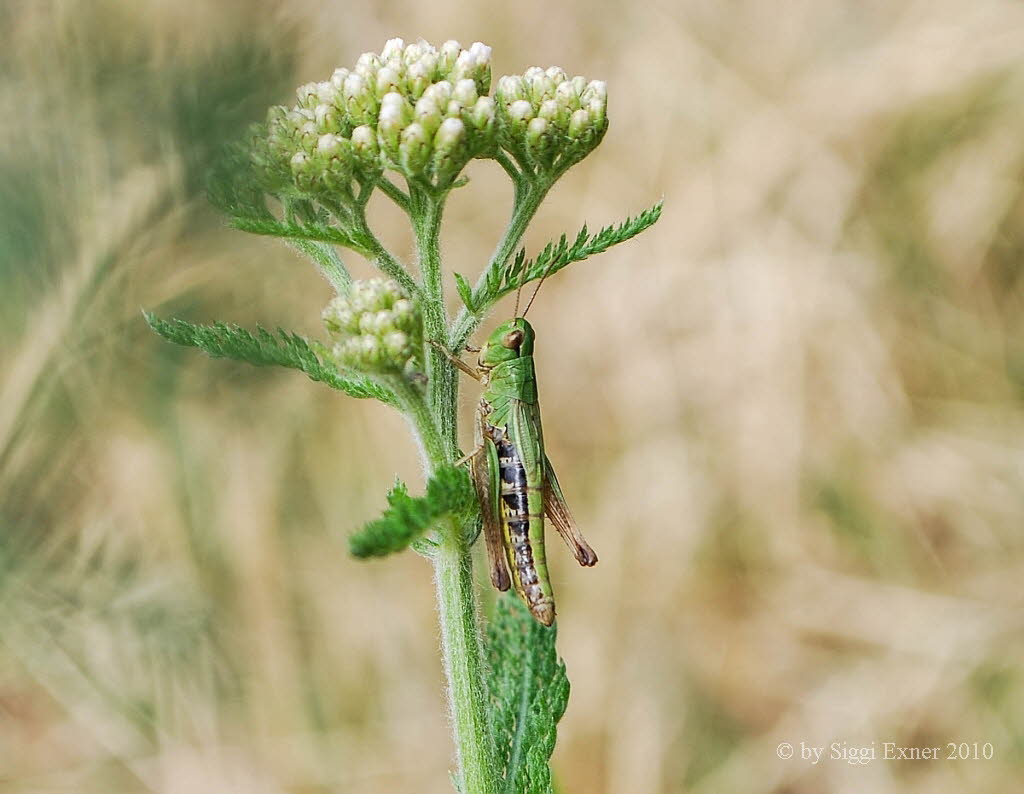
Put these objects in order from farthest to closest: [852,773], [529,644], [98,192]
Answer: [852,773]
[529,644]
[98,192]

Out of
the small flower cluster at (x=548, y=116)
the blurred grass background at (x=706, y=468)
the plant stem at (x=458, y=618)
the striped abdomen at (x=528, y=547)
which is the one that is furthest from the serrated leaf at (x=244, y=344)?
the blurred grass background at (x=706, y=468)

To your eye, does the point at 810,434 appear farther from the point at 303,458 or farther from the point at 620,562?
the point at 303,458

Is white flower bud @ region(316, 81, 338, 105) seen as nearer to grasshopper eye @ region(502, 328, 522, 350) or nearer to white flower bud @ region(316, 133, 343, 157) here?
white flower bud @ region(316, 133, 343, 157)

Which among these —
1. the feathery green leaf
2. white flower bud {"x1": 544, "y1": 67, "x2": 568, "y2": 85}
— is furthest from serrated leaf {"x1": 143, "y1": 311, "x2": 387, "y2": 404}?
white flower bud {"x1": 544, "y1": 67, "x2": 568, "y2": 85}

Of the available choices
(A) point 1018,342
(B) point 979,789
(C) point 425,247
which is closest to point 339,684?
(B) point 979,789

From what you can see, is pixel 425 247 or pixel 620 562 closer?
pixel 425 247

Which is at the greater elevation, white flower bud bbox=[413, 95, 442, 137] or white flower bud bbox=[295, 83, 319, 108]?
white flower bud bbox=[295, 83, 319, 108]

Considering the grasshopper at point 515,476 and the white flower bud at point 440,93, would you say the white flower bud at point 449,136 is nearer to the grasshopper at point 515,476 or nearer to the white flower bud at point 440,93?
the white flower bud at point 440,93
